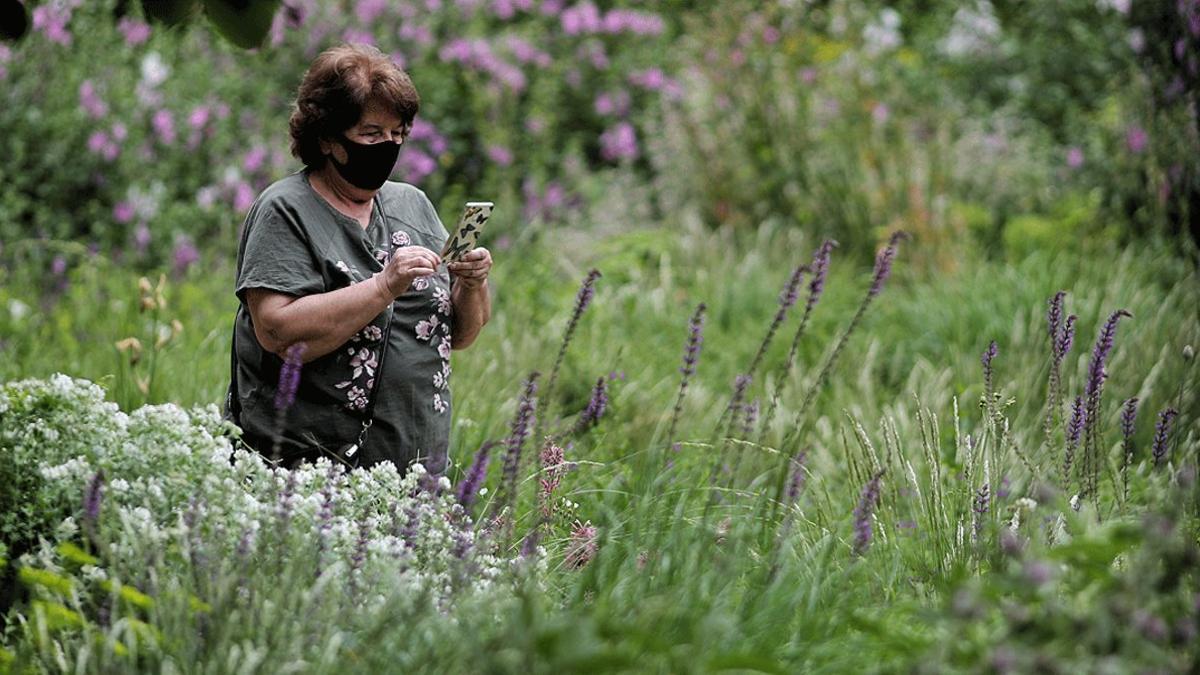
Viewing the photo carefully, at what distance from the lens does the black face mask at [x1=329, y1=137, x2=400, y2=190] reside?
2.97m

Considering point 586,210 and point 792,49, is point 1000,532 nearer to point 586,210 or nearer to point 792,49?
point 586,210

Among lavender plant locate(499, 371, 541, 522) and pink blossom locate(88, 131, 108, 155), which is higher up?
pink blossom locate(88, 131, 108, 155)

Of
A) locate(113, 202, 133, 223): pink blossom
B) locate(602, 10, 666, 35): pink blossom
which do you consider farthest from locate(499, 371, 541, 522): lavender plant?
locate(602, 10, 666, 35): pink blossom

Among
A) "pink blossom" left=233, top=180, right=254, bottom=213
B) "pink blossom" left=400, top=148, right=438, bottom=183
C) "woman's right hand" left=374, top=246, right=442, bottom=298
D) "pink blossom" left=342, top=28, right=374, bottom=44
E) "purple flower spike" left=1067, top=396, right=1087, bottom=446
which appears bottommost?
"pink blossom" left=233, top=180, right=254, bottom=213

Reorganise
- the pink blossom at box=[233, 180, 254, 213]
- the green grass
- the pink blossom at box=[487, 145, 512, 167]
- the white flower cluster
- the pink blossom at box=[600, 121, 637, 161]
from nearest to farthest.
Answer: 1. the green grass
2. the white flower cluster
3. the pink blossom at box=[233, 180, 254, 213]
4. the pink blossom at box=[487, 145, 512, 167]
5. the pink blossom at box=[600, 121, 637, 161]

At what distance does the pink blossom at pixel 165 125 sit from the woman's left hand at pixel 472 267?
4.51 metres

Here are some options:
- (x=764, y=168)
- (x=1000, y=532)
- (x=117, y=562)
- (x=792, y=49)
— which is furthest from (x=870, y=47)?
(x=117, y=562)

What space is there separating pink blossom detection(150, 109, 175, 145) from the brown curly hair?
4359mm

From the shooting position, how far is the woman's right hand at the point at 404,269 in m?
2.76

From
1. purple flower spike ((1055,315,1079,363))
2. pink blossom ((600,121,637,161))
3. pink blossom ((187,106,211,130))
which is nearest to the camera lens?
purple flower spike ((1055,315,1079,363))

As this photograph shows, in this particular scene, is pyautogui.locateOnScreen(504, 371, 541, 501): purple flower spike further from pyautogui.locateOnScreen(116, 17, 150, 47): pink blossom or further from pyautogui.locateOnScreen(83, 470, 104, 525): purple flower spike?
pyautogui.locateOnScreen(116, 17, 150, 47): pink blossom

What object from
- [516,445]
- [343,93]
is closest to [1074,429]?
[516,445]

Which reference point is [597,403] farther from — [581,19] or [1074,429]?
[581,19]

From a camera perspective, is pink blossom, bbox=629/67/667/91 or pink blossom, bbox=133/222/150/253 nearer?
pink blossom, bbox=133/222/150/253
